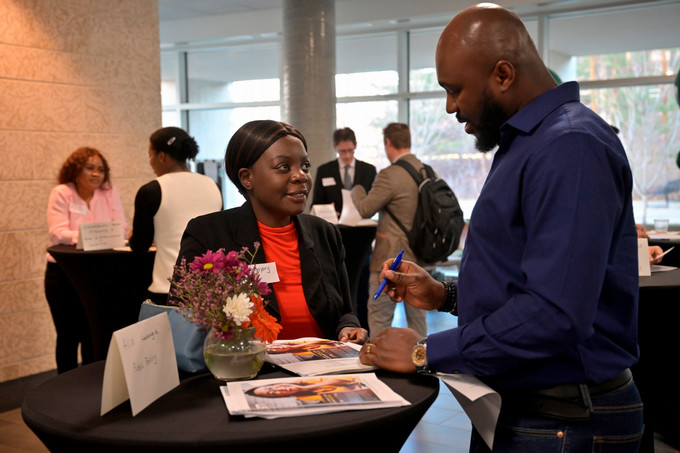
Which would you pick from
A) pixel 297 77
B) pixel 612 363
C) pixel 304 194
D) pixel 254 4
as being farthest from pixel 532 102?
pixel 254 4

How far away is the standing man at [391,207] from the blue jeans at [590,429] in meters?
3.39

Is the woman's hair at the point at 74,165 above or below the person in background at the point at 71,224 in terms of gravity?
above

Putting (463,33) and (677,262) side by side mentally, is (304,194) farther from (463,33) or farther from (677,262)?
(677,262)

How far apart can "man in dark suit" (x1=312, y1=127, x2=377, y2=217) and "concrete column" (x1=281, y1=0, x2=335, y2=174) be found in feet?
7.01

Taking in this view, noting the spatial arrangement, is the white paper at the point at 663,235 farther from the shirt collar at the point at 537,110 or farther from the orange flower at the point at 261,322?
the orange flower at the point at 261,322

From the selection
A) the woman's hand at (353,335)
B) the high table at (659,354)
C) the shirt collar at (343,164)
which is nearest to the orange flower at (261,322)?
the woman's hand at (353,335)

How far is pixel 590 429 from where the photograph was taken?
133 cm

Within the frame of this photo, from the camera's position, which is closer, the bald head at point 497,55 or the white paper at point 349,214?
the bald head at point 497,55

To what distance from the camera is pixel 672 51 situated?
8570 mm

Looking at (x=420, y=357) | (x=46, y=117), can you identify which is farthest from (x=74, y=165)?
(x=420, y=357)

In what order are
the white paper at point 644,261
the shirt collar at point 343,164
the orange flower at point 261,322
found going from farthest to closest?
the shirt collar at point 343,164 → the white paper at point 644,261 → the orange flower at point 261,322

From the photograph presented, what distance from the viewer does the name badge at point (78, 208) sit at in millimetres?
4574

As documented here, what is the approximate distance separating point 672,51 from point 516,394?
28.1 ft

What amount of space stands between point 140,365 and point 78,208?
352cm
